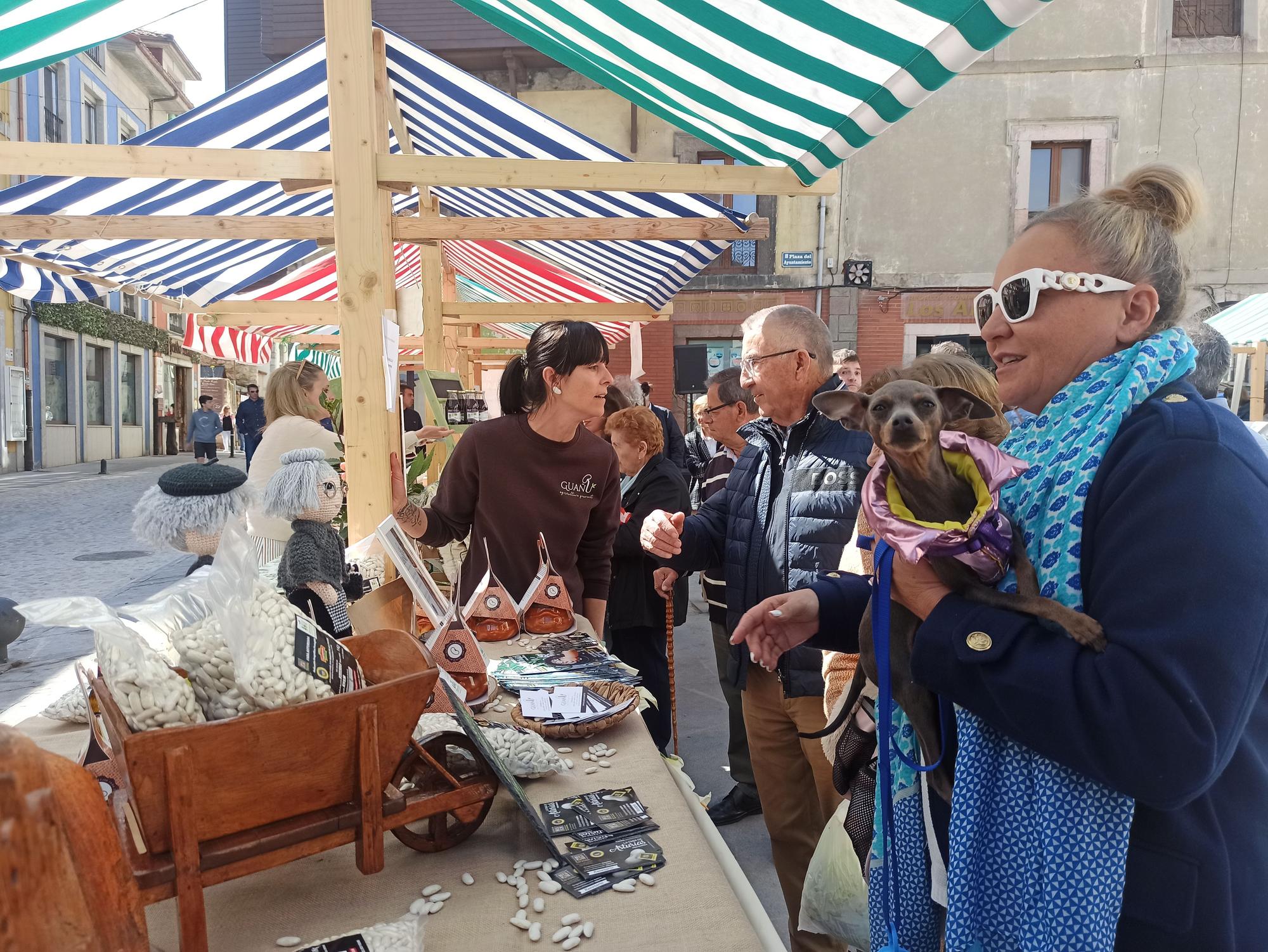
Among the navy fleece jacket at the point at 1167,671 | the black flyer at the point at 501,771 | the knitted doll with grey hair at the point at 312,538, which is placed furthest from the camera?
the knitted doll with grey hair at the point at 312,538

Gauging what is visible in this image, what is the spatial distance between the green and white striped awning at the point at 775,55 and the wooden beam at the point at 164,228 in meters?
1.87

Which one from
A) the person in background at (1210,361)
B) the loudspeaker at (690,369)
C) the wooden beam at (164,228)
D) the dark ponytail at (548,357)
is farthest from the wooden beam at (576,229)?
the loudspeaker at (690,369)

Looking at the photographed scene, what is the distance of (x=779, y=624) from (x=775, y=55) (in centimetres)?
203

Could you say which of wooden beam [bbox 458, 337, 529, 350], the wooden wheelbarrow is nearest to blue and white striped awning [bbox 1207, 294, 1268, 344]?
wooden beam [bbox 458, 337, 529, 350]

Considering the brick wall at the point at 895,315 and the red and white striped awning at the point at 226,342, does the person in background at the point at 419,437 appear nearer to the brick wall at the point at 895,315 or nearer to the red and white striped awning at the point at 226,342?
the red and white striped awning at the point at 226,342

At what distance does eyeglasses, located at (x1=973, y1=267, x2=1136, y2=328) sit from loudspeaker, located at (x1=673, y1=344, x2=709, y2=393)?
33.4 ft

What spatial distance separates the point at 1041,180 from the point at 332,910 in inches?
760

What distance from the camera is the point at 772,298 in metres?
17.5

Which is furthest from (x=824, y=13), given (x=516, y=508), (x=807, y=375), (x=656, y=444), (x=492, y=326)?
(x=492, y=326)

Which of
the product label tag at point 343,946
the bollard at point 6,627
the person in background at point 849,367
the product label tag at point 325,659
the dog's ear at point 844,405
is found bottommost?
the bollard at point 6,627

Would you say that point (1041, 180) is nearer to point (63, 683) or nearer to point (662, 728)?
point (662, 728)

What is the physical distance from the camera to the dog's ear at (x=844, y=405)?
5.50 ft

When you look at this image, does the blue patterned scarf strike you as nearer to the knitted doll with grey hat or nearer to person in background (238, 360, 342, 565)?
the knitted doll with grey hat

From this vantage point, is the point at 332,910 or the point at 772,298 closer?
the point at 332,910
